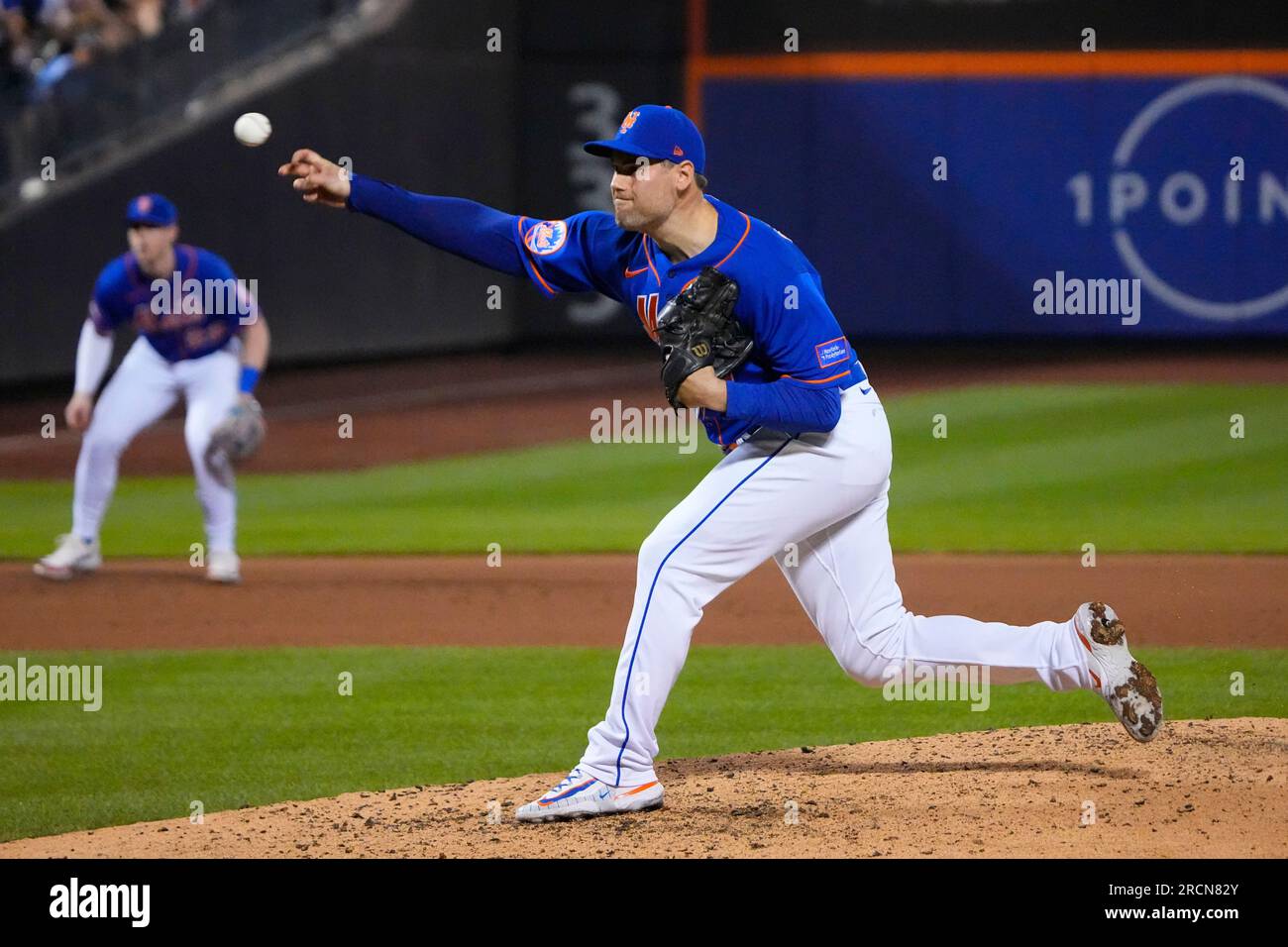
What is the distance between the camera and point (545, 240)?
5.42 metres

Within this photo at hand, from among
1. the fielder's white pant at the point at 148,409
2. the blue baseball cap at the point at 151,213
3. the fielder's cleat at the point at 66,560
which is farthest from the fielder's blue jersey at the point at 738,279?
the fielder's cleat at the point at 66,560

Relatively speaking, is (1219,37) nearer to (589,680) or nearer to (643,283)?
(589,680)

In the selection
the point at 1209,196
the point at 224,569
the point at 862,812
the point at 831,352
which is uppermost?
the point at 1209,196

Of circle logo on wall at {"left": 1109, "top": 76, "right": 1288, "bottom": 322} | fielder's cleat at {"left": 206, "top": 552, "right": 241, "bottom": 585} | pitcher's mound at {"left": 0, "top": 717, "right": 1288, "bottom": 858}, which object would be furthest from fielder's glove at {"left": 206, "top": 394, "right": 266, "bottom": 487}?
circle logo on wall at {"left": 1109, "top": 76, "right": 1288, "bottom": 322}

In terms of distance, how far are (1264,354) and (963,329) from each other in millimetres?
3278

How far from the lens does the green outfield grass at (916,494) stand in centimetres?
1137

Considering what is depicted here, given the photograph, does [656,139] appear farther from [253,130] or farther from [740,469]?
[253,130]

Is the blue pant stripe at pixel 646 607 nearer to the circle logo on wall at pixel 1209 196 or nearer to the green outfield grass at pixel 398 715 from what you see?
the green outfield grass at pixel 398 715

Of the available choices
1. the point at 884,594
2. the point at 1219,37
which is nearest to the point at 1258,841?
the point at 884,594

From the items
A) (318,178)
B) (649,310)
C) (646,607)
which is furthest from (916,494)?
(318,178)

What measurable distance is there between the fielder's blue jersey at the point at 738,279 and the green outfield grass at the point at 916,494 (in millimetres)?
5769

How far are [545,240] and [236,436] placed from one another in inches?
183

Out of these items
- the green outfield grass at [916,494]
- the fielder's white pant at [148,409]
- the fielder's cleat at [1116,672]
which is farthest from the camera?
the green outfield grass at [916,494]

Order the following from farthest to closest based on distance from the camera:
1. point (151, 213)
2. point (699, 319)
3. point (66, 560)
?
point (66, 560)
point (151, 213)
point (699, 319)
